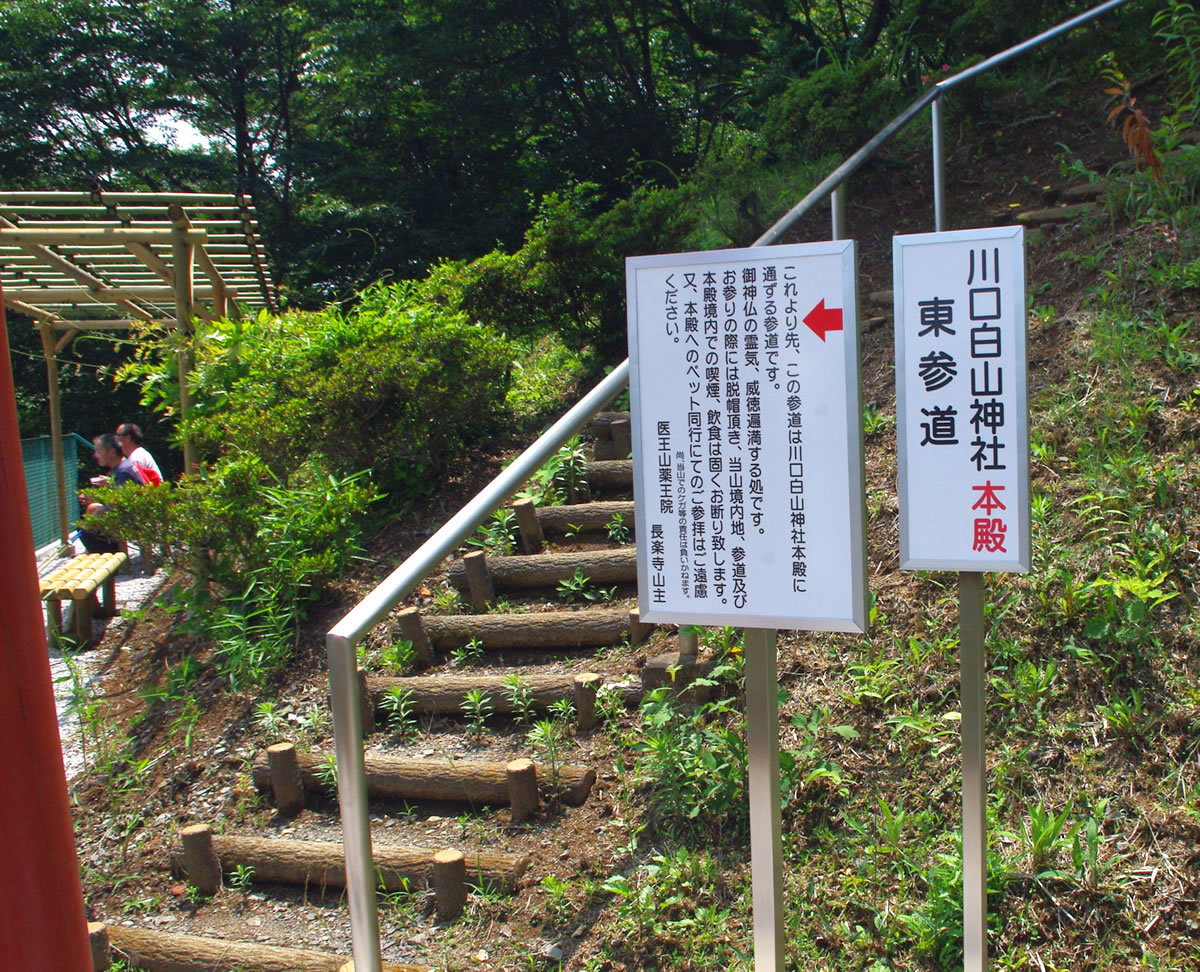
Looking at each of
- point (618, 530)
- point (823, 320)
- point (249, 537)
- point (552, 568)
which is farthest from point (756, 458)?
point (249, 537)

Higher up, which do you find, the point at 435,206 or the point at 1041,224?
the point at 435,206

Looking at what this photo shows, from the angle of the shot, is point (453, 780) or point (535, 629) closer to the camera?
point (453, 780)

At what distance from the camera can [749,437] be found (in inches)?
89.8

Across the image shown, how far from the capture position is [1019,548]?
7.08 feet

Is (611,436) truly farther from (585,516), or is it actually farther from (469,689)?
(469,689)

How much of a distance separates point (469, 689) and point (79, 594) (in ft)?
10.9

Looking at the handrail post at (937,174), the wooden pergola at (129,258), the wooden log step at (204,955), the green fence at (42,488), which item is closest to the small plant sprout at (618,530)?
the wooden log step at (204,955)

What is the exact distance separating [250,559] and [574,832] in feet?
8.10

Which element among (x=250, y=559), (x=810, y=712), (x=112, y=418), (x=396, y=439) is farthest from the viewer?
(x=112, y=418)

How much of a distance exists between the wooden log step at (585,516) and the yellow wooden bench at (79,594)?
2944 mm

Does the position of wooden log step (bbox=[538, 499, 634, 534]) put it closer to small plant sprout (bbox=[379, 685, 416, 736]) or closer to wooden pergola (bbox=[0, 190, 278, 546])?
small plant sprout (bbox=[379, 685, 416, 736])

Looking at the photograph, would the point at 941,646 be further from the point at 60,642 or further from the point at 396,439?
the point at 60,642

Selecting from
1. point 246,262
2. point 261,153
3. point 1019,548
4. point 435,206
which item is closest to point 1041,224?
point 1019,548

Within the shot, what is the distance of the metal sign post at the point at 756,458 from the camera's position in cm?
218
